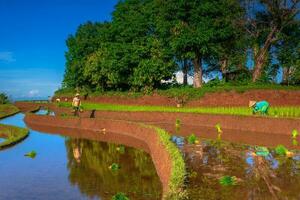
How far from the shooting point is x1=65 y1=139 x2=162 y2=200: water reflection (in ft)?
47.0

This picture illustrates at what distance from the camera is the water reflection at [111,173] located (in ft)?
47.0

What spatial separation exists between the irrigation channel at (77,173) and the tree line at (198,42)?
24.3 metres

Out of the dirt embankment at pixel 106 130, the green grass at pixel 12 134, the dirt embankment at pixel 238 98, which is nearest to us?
the dirt embankment at pixel 106 130

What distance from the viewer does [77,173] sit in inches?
695

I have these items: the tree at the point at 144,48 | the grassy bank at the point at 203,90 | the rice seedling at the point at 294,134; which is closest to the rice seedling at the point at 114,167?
the rice seedling at the point at 294,134

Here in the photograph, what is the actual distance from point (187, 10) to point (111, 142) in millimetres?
25339

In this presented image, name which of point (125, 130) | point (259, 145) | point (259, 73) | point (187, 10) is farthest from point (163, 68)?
point (259, 145)

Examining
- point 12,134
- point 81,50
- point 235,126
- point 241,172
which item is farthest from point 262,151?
point 81,50

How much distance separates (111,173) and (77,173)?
1.34 meters

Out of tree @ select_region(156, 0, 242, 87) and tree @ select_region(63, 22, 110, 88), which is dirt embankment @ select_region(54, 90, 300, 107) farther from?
tree @ select_region(63, 22, 110, 88)

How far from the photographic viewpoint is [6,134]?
30.9 meters

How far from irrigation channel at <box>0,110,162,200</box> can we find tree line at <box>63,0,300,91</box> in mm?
24339

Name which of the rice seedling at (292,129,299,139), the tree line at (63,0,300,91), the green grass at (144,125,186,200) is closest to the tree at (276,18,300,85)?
the tree line at (63,0,300,91)

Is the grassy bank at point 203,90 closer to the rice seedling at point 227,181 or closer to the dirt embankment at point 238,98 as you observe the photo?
the dirt embankment at point 238,98
